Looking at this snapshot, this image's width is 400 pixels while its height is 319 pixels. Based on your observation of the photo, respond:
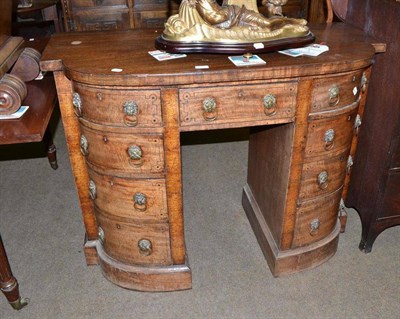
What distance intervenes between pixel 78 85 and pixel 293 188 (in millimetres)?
938

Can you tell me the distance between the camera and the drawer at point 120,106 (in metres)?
1.46

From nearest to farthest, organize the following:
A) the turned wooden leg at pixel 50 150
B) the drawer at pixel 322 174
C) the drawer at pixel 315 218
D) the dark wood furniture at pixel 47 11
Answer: the drawer at pixel 322 174 < the drawer at pixel 315 218 < the turned wooden leg at pixel 50 150 < the dark wood furniture at pixel 47 11

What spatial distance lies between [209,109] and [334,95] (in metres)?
0.47

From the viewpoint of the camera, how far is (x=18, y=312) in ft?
6.09

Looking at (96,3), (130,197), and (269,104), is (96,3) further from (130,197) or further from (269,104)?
(269,104)

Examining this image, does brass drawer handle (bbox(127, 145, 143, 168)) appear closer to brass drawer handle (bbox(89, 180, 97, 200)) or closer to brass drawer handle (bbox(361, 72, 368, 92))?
brass drawer handle (bbox(89, 180, 97, 200))

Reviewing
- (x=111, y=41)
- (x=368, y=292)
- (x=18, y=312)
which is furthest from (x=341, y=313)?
(x=111, y=41)

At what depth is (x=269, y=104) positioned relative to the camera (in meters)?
1.54

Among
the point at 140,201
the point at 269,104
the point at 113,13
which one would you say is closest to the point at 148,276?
the point at 140,201

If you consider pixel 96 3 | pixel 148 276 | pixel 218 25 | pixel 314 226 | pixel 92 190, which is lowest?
pixel 148 276

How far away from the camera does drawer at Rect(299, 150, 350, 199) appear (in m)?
1.75

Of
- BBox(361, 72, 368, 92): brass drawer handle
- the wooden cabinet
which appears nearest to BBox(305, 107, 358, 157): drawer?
BBox(361, 72, 368, 92): brass drawer handle

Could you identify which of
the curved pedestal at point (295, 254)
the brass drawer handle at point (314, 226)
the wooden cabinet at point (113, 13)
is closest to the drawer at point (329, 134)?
the brass drawer handle at point (314, 226)

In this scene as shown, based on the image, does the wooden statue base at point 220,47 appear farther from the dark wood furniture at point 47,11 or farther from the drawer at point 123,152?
the dark wood furniture at point 47,11
